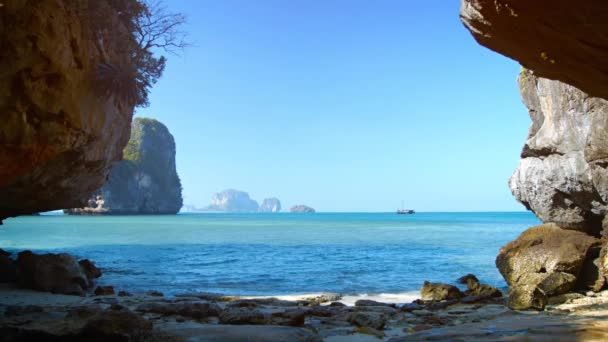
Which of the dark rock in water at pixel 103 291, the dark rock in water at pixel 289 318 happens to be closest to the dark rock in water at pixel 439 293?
the dark rock in water at pixel 289 318

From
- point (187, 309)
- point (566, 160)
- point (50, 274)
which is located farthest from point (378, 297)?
point (50, 274)

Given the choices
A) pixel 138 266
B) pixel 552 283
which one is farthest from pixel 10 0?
pixel 138 266

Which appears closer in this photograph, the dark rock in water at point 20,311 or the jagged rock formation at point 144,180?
the dark rock in water at point 20,311

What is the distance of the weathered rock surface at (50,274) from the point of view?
40.6ft

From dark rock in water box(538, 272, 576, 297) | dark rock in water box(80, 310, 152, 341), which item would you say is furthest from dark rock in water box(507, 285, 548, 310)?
dark rock in water box(80, 310, 152, 341)

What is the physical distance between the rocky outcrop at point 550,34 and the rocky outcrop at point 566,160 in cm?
800

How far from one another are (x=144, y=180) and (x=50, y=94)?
121 meters

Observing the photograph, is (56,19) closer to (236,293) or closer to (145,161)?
(236,293)

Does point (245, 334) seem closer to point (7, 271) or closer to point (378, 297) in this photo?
point (378, 297)

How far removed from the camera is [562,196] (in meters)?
13.9

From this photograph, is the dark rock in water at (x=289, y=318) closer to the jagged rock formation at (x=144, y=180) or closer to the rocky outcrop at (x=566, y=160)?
the rocky outcrop at (x=566, y=160)

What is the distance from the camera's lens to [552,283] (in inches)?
466

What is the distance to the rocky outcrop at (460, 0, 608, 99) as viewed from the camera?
3715 mm

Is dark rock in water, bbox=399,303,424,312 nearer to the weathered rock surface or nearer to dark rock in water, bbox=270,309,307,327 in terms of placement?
dark rock in water, bbox=270,309,307,327
